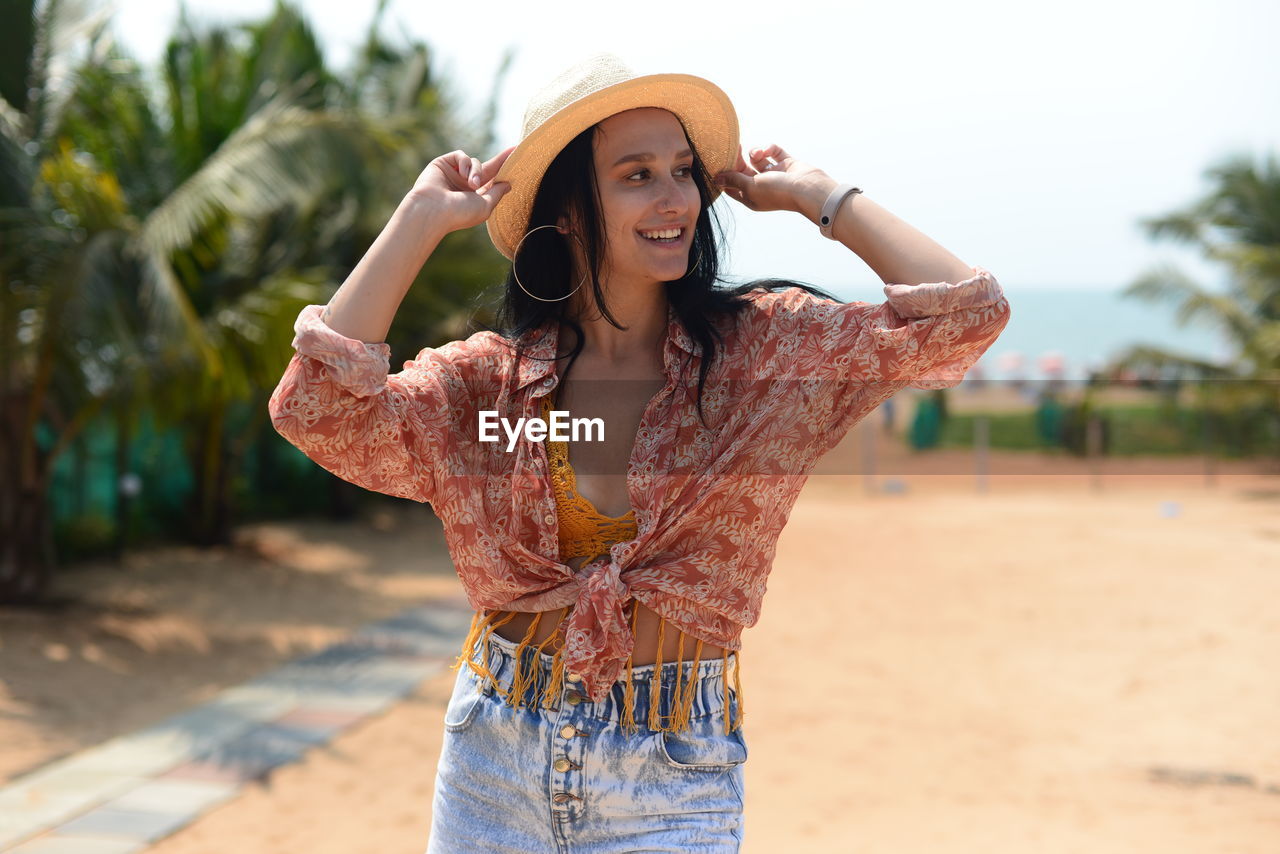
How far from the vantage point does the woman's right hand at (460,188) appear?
2.01 metres

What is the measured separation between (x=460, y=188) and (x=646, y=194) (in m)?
0.33

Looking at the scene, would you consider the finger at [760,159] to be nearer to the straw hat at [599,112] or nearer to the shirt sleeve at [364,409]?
the straw hat at [599,112]

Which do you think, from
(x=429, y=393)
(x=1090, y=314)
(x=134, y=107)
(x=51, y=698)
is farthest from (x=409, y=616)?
(x=1090, y=314)

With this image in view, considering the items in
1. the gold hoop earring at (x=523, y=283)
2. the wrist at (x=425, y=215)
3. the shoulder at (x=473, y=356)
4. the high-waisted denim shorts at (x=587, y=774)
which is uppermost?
the wrist at (x=425, y=215)

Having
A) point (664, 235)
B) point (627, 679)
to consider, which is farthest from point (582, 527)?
point (664, 235)

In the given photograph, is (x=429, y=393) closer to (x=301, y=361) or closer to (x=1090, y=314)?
(x=301, y=361)

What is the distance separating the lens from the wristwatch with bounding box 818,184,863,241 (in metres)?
2.04

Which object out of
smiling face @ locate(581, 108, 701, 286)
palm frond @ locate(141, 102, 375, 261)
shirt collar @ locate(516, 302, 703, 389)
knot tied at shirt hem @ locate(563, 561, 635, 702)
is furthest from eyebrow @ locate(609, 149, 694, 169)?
palm frond @ locate(141, 102, 375, 261)

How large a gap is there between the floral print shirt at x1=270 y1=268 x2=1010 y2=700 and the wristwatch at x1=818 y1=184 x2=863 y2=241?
116mm

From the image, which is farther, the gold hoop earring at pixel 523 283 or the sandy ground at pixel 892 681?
the sandy ground at pixel 892 681

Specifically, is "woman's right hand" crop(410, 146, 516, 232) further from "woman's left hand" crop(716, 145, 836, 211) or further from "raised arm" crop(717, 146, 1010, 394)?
"raised arm" crop(717, 146, 1010, 394)

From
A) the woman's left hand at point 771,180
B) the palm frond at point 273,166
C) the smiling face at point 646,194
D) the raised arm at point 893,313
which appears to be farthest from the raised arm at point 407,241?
the palm frond at point 273,166

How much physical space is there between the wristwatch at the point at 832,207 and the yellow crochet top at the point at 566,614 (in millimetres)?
555

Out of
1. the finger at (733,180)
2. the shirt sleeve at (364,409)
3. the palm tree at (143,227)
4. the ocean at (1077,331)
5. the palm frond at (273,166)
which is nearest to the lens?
the shirt sleeve at (364,409)
